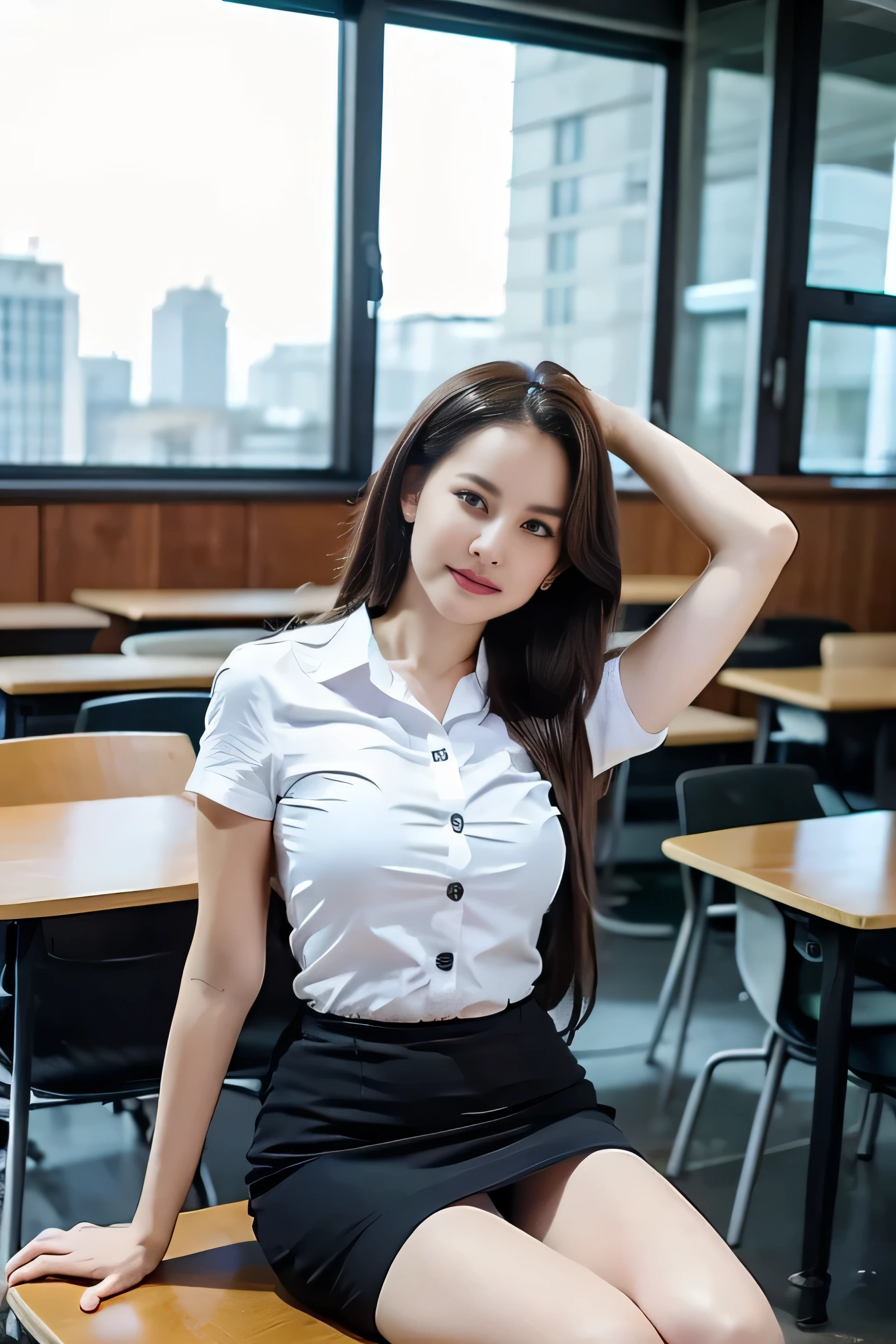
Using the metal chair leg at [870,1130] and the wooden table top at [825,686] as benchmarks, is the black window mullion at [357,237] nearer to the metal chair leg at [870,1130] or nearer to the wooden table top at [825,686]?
the wooden table top at [825,686]

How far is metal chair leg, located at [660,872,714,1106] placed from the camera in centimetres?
286

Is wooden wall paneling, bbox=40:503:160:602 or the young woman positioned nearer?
the young woman

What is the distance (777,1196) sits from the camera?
2535 mm

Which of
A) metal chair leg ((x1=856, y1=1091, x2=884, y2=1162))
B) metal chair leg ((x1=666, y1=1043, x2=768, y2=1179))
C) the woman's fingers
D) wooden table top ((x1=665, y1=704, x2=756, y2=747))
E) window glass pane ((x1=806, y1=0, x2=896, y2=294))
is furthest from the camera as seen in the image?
window glass pane ((x1=806, y1=0, x2=896, y2=294))

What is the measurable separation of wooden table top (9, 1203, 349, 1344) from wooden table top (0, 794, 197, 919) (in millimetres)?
591

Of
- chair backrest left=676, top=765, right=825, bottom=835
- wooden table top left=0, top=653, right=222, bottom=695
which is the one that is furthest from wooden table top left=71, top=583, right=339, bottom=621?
chair backrest left=676, top=765, right=825, bottom=835

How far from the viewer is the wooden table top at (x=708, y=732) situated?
401 cm

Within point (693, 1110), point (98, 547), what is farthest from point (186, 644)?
point (693, 1110)

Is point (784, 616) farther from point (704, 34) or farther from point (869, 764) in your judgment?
point (704, 34)

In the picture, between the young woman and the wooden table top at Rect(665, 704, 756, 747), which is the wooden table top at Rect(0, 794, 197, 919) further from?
the wooden table top at Rect(665, 704, 756, 747)

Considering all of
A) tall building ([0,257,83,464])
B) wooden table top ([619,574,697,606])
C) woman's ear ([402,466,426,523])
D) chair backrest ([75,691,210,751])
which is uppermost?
tall building ([0,257,83,464])

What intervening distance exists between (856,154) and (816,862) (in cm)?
471

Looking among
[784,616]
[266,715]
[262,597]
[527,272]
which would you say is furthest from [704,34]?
[266,715]

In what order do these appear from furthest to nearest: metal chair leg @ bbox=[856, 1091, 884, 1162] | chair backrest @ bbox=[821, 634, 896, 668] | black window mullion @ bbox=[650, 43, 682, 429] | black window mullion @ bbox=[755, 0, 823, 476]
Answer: black window mullion @ bbox=[650, 43, 682, 429] → black window mullion @ bbox=[755, 0, 823, 476] → chair backrest @ bbox=[821, 634, 896, 668] → metal chair leg @ bbox=[856, 1091, 884, 1162]
